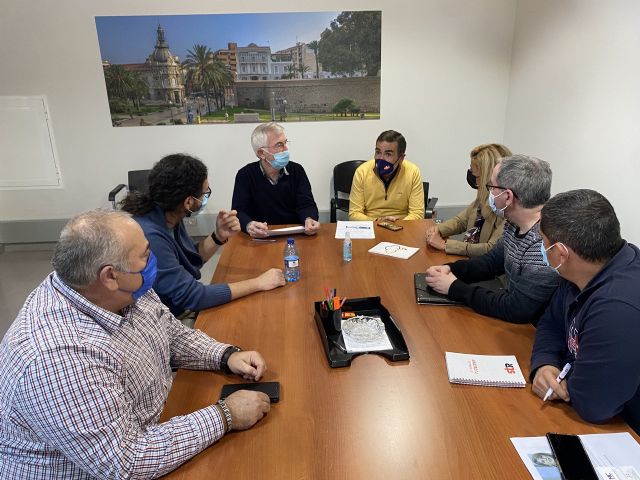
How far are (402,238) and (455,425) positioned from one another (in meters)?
1.59

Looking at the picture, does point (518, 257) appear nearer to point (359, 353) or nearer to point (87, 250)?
point (359, 353)

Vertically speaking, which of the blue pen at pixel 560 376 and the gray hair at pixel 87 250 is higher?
the gray hair at pixel 87 250

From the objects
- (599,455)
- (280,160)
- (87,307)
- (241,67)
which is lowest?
(599,455)

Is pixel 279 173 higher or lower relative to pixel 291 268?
higher

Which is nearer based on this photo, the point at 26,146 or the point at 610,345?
the point at 610,345

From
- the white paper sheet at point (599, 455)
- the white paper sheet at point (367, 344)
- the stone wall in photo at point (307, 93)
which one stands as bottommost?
the white paper sheet at point (599, 455)

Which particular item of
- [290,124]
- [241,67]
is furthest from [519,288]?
[241,67]

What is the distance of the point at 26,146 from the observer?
4.49 metres

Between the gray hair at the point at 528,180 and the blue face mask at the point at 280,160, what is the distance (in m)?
1.52

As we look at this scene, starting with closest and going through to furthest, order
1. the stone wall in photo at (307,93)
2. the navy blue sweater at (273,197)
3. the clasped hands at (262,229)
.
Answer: the clasped hands at (262,229), the navy blue sweater at (273,197), the stone wall in photo at (307,93)

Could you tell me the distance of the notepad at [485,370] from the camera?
4.72ft

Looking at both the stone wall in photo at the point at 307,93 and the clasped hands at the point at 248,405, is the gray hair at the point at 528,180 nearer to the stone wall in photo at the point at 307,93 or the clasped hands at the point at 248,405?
the clasped hands at the point at 248,405

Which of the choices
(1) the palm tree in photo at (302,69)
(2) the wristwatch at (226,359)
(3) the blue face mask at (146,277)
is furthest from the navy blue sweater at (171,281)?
(1) the palm tree in photo at (302,69)

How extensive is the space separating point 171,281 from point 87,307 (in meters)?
0.72
